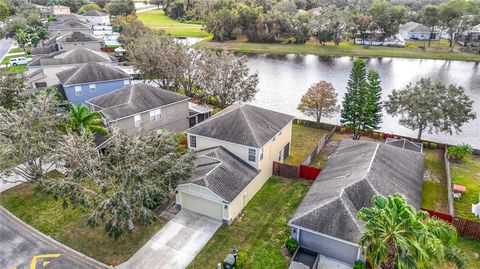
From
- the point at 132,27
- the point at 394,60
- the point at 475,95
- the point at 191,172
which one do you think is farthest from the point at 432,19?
the point at 191,172

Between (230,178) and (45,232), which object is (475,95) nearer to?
(230,178)

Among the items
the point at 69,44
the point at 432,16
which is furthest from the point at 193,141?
the point at 432,16

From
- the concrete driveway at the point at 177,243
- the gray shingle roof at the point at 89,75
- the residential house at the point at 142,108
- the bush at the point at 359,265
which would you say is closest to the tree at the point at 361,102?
the residential house at the point at 142,108

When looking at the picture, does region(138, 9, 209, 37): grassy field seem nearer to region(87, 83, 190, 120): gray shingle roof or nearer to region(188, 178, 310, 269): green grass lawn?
region(87, 83, 190, 120): gray shingle roof

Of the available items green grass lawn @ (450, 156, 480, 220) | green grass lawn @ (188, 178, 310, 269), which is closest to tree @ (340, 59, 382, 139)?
green grass lawn @ (450, 156, 480, 220)

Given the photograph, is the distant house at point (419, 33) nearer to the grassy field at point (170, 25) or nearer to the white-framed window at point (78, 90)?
the grassy field at point (170, 25)

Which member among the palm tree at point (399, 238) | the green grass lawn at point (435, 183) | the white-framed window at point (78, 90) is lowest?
the green grass lawn at point (435, 183)
